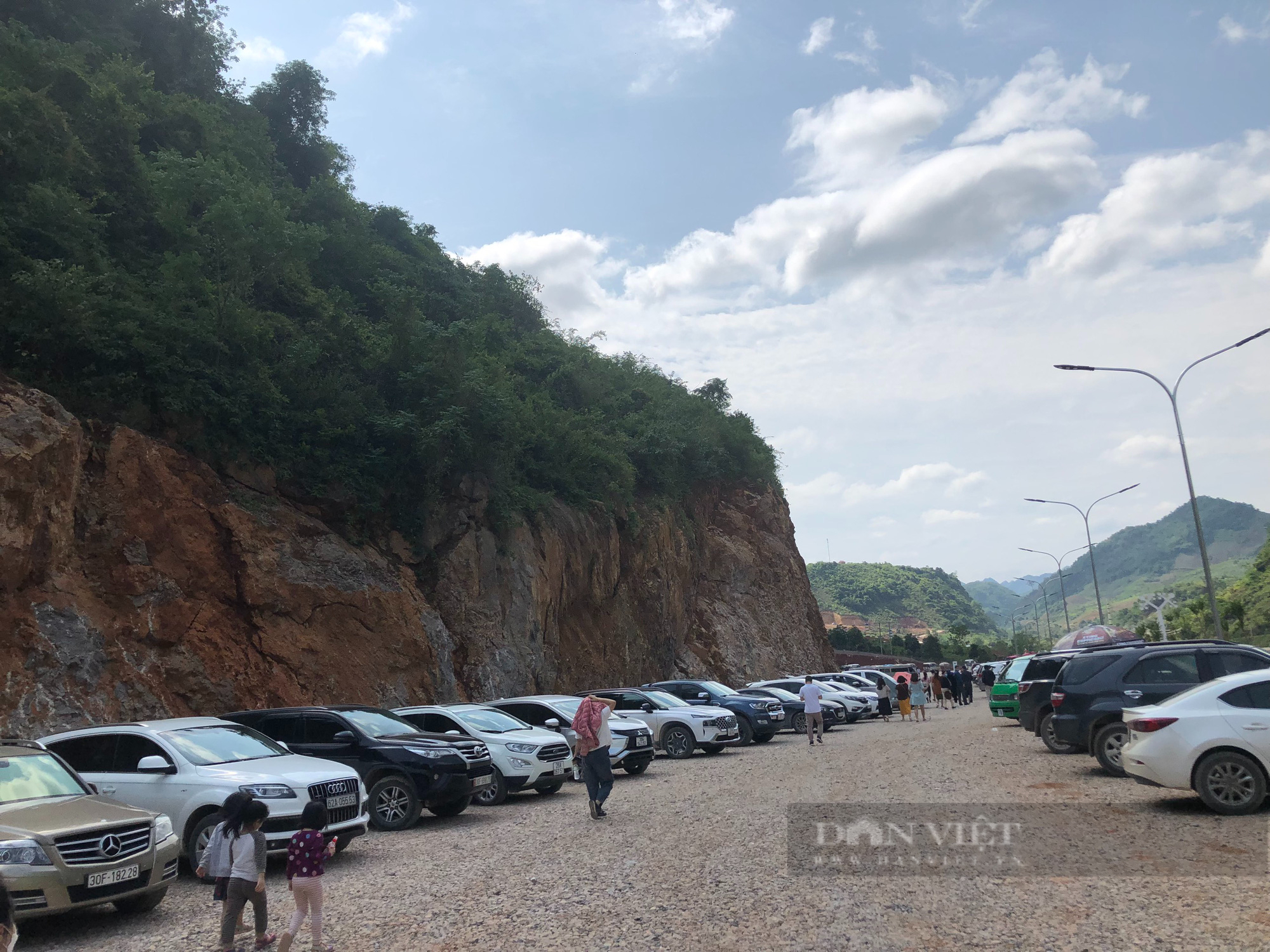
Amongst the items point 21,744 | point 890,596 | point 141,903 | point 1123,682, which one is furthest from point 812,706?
point 890,596

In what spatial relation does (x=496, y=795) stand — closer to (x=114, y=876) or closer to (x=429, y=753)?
(x=429, y=753)

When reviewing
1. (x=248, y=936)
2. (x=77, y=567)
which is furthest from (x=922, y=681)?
(x=248, y=936)

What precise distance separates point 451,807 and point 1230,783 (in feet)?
31.3

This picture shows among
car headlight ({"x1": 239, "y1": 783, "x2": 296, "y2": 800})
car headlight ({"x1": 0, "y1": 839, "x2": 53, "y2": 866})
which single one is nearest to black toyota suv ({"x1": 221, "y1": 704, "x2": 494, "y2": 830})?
car headlight ({"x1": 239, "y1": 783, "x2": 296, "y2": 800})

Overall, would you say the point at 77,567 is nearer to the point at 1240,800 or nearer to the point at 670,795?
the point at 670,795

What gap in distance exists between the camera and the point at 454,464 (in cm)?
2631

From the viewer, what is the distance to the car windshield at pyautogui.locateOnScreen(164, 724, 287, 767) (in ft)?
31.5

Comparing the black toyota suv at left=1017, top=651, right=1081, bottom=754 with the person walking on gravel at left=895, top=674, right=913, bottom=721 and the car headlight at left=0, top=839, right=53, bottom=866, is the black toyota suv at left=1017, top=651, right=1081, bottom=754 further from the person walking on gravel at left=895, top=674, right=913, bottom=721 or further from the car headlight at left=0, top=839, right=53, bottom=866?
the car headlight at left=0, top=839, right=53, bottom=866

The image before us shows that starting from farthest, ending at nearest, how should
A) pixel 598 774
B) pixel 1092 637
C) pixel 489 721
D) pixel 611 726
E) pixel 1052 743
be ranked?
pixel 1092 637 → pixel 611 726 → pixel 1052 743 → pixel 489 721 → pixel 598 774

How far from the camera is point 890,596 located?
15712 cm

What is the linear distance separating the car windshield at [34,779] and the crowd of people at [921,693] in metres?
25.1

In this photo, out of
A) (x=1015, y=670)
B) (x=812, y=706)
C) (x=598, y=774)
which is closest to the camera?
(x=598, y=774)

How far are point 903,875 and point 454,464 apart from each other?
20.5 m

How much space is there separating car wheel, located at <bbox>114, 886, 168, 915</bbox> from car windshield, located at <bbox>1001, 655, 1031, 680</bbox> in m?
19.5
